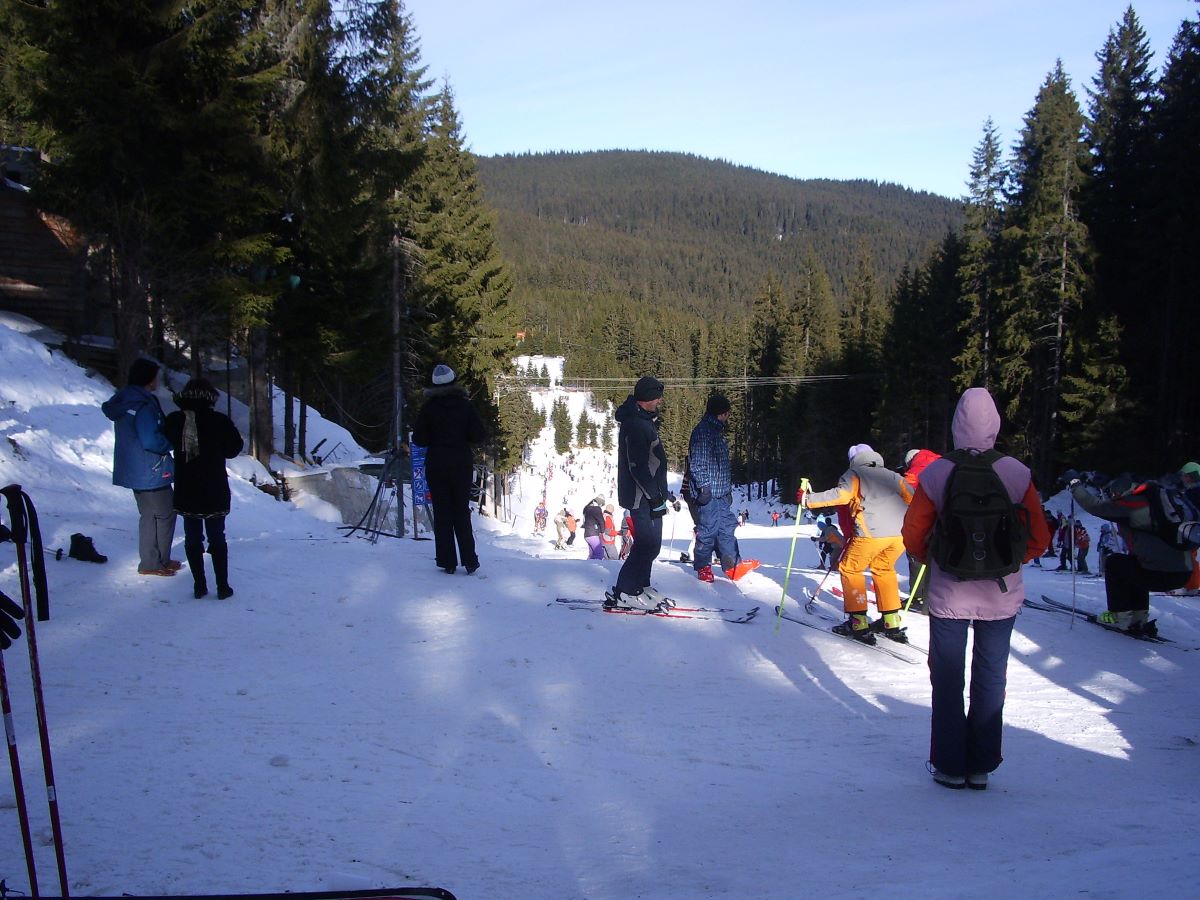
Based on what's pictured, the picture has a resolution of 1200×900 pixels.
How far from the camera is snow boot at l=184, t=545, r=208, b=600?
7.16m

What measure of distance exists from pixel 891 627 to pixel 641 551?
2324 mm

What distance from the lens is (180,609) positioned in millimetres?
7035

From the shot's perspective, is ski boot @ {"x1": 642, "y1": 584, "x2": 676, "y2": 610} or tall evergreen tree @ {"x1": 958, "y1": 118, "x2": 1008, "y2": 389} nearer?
ski boot @ {"x1": 642, "y1": 584, "x2": 676, "y2": 610}

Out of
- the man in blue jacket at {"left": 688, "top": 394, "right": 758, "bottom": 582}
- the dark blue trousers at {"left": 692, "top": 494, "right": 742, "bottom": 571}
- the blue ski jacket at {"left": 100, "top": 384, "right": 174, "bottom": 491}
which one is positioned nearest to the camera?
the blue ski jacket at {"left": 100, "top": 384, "right": 174, "bottom": 491}

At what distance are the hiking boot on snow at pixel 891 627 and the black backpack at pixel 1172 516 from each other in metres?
2.70

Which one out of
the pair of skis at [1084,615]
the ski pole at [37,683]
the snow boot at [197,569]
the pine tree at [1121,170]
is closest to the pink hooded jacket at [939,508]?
the pair of skis at [1084,615]

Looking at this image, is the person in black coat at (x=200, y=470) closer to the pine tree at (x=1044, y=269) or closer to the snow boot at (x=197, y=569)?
the snow boot at (x=197, y=569)

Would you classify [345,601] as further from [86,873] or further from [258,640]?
[86,873]

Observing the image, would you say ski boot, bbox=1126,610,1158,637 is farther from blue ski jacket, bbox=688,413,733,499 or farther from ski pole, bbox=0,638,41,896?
ski pole, bbox=0,638,41,896

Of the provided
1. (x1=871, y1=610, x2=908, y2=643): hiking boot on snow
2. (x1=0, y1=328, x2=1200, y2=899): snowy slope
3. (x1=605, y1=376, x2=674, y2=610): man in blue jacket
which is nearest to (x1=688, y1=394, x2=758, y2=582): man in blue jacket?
(x1=0, y1=328, x2=1200, y2=899): snowy slope

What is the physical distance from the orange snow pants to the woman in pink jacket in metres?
2.93

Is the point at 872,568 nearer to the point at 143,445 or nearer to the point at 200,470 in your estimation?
the point at 200,470

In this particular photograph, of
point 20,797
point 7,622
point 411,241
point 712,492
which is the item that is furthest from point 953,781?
point 411,241

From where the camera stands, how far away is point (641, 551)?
7.59 meters
